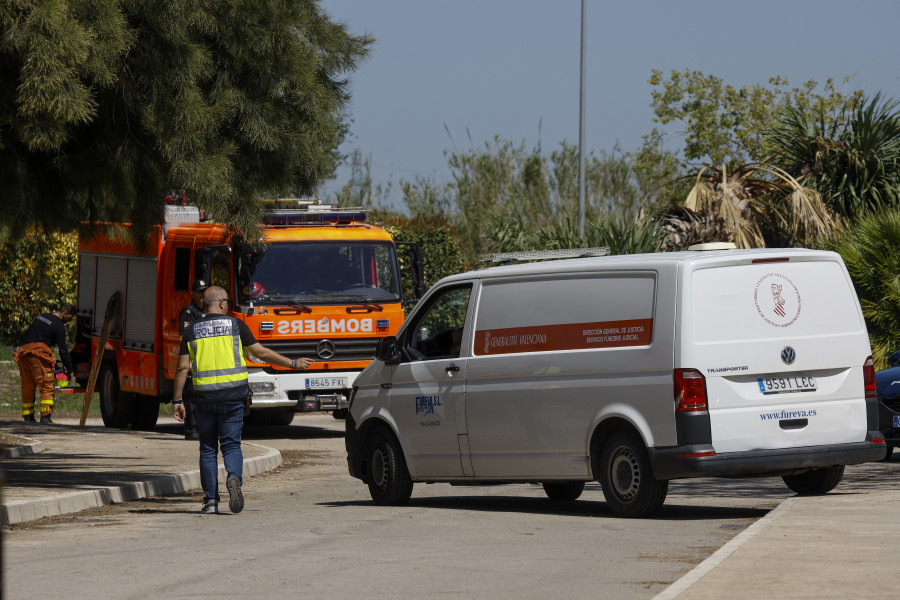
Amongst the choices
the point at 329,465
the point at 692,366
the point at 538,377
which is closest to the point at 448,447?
the point at 538,377

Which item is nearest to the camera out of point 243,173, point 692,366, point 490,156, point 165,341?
point 692,366

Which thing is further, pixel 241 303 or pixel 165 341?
pixel 165 341

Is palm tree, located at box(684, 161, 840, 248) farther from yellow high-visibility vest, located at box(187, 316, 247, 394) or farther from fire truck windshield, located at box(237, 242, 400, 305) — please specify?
yellow high-visibility vest, located at box(187, 316, 247, 394)

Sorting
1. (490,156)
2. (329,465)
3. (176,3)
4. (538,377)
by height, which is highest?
(490,156)

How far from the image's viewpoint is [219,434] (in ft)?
39.6

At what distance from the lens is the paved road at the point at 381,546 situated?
25.2 feet

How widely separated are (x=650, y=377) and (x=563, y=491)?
262 cm

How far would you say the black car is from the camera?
15406 millimetres

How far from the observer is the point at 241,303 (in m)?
20.8

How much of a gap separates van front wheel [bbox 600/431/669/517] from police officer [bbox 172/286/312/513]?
262 cm

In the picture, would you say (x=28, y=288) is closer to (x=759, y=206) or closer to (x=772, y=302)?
(x=759, y=206)

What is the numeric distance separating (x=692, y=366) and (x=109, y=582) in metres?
4.37

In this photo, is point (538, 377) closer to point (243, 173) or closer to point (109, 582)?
point (243, 173)

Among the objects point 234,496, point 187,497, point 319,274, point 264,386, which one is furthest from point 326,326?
point 234,496
